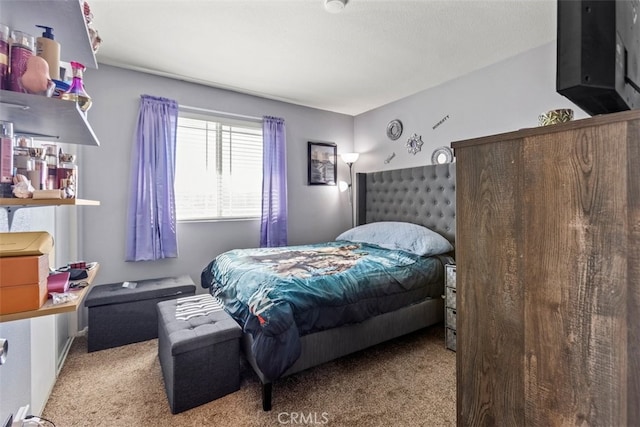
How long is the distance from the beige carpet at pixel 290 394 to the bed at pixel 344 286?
0.56 ft

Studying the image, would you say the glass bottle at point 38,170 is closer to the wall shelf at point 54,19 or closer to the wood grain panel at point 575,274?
Result: the wall shelf at point 54,19

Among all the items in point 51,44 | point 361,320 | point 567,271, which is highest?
point 51,44

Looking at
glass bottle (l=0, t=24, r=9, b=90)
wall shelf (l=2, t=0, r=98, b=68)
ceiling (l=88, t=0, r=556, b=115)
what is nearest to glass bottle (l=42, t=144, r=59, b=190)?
glass bottle (l=0, t=24, r=9, b=90)

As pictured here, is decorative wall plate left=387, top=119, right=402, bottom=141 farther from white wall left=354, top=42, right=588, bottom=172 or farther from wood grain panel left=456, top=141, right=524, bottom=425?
wood grain panel left=456, top=141, right=524, bottom=425

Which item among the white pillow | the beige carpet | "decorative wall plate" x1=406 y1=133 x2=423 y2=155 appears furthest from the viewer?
"decorative wall plate" x1=406 y1=133 x2=423 y2=155

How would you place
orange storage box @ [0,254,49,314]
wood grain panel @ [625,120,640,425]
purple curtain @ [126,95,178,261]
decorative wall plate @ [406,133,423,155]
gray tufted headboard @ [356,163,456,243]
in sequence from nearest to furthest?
wood grain panel @ [625,120,640,425] → orange storage box @ [0,254,49,314] → purple curtain @ [126,95,178,261] → gray tufted headboard @ [356,163,456,243] → decorative wall plate @ [406,133,423,155]

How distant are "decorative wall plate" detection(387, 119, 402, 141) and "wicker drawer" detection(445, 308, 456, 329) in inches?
86.6

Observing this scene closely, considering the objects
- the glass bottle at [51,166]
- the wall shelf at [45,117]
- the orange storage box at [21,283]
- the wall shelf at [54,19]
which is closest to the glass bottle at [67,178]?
the glass bottle at [51,166]

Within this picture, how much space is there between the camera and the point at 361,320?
2.05 metres

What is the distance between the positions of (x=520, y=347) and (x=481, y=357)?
0.12 meters

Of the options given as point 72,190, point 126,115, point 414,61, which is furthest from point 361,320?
point 126,115

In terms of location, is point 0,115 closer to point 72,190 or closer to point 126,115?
point 72,190

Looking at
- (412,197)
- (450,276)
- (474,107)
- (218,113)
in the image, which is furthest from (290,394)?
(474,107)

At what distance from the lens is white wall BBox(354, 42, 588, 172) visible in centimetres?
244
